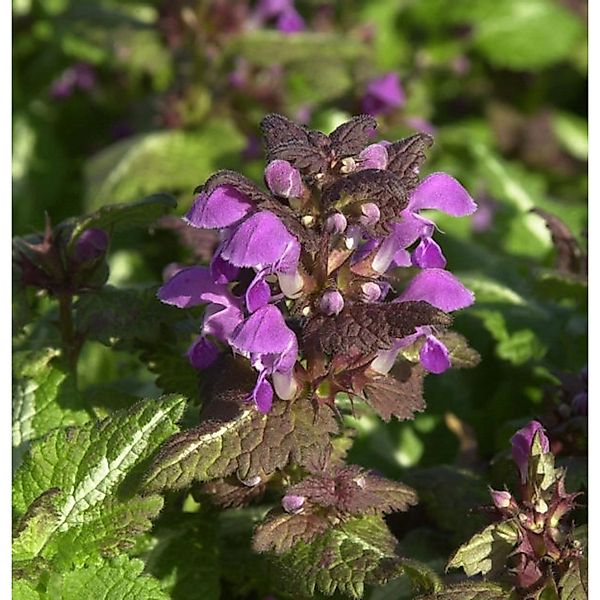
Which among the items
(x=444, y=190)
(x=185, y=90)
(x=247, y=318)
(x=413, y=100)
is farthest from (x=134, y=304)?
(x=413, y=100)

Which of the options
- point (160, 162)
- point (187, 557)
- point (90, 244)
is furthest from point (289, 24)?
point (187, 557)

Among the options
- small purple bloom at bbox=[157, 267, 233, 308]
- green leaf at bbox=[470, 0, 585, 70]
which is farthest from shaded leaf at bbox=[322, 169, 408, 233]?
green leaf at bbox=[470, 0, 585, 70]

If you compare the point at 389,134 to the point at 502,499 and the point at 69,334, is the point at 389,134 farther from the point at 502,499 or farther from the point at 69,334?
the point at 502,499

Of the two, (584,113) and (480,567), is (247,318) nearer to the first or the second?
(480,567)

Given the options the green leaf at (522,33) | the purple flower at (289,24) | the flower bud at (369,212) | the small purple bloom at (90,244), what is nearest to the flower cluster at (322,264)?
the flower bud at (369,212)

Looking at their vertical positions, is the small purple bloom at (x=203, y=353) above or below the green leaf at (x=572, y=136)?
above

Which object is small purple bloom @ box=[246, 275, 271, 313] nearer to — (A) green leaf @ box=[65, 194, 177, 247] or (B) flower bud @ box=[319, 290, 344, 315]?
(B) flower bud @ box=[319, 290, 344, 315]

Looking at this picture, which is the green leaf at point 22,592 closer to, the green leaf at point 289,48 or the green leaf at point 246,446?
the green leaf at point 246,446
